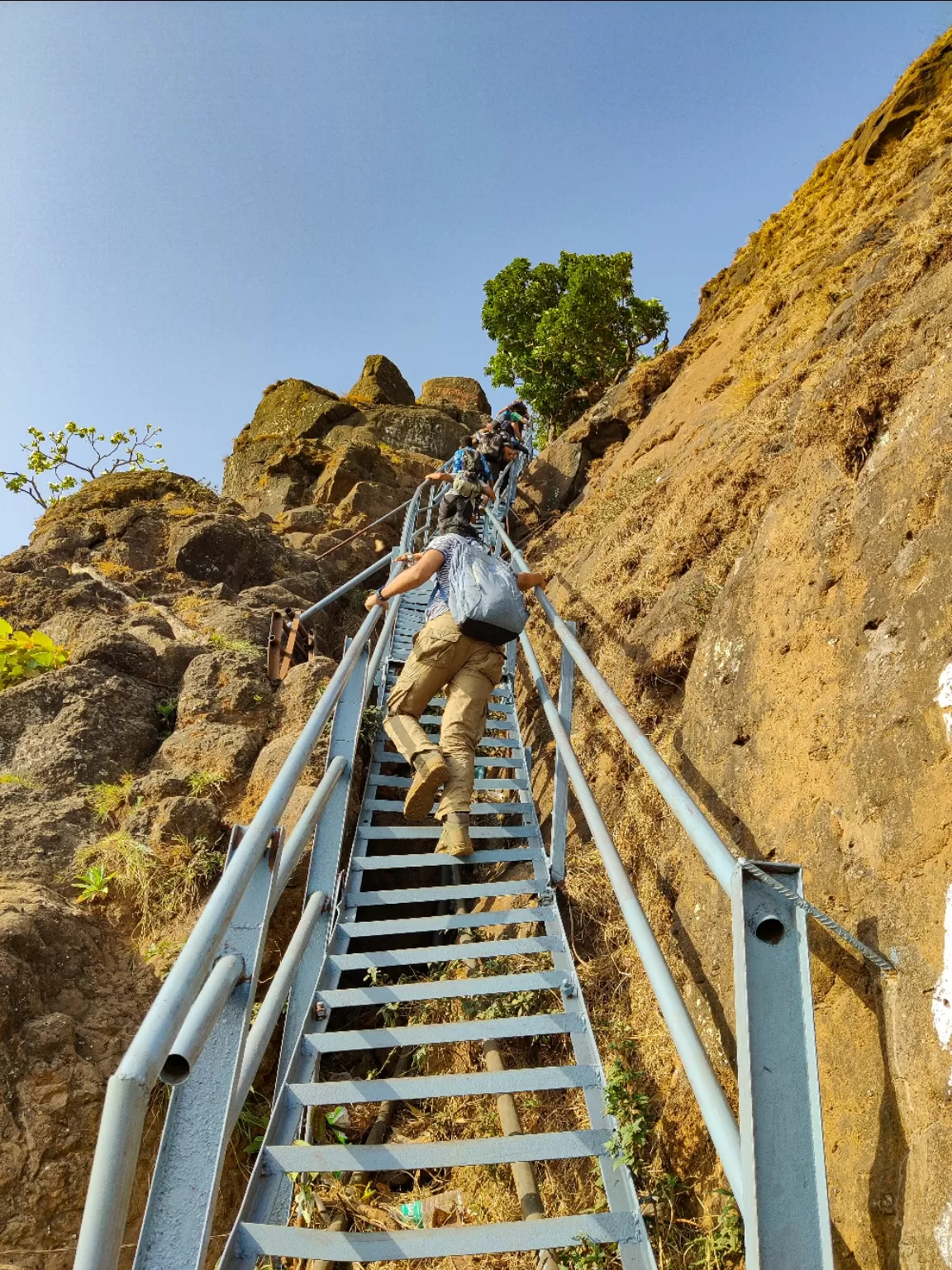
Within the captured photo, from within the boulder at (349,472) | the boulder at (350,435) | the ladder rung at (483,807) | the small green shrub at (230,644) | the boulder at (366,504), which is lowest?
the ladder rung at (483,807)

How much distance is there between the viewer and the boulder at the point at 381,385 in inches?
925

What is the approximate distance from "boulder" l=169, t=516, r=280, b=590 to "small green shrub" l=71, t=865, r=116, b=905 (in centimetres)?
685

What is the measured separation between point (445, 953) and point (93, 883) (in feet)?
8.17

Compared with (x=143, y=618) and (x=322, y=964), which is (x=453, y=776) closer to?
(x=322, y=964)

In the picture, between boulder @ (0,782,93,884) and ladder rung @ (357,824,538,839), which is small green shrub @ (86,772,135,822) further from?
ladder rung @ (357,824,538,839)

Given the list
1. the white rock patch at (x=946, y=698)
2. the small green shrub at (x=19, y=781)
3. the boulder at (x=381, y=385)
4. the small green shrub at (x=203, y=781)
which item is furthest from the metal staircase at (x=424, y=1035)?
the boulder at (x=381, y=385)

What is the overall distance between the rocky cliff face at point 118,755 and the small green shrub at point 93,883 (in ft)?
0.22

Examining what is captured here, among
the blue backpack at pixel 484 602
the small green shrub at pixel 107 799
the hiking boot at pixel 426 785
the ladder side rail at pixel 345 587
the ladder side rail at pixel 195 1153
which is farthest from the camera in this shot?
the ladder side rail at pixel 345 587

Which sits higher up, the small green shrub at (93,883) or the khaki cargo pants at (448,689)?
the khaki cargo pants at (448,689)

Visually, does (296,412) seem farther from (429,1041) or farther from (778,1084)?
(778,1084)

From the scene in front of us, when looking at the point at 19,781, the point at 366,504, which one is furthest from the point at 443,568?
the point at 366,504

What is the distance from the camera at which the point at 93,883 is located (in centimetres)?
484

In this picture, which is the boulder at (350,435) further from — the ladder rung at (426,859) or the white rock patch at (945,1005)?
the white rock patch at (945,1005)

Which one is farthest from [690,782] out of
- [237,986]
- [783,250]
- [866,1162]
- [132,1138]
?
[783,250]
